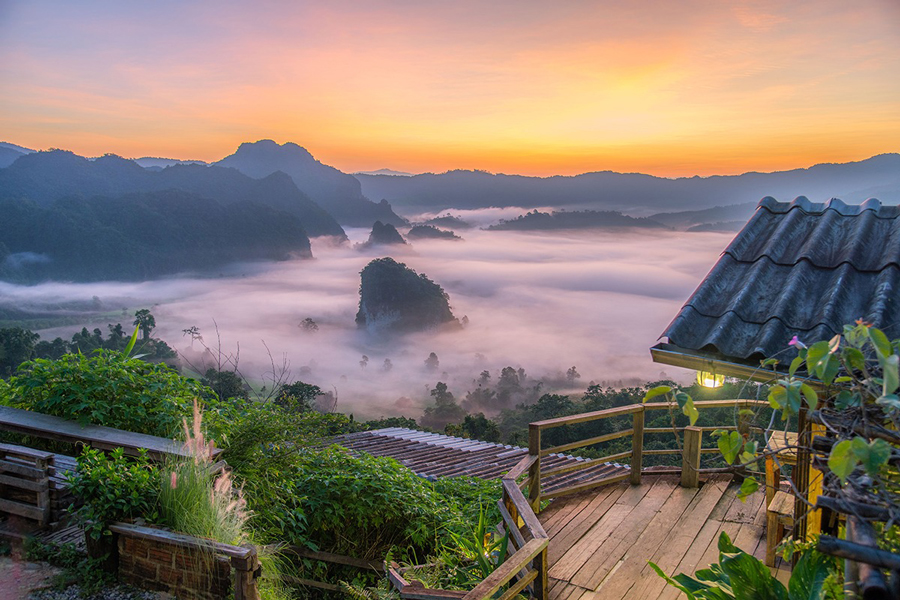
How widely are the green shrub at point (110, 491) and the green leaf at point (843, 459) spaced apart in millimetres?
4019

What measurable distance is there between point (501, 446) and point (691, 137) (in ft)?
76.2

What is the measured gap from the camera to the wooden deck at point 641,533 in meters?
3.96

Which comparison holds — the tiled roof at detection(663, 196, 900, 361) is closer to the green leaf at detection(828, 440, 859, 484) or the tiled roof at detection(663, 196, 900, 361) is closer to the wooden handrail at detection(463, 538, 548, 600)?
the wooden handrail at detection(463, 538, 548, 600)

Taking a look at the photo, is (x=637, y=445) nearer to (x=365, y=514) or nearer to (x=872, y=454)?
(x=365, y=514)

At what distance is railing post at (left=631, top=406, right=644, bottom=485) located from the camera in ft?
18.2

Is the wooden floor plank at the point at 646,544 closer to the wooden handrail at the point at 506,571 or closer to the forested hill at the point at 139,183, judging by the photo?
the wooden handrail at the point at 506,571

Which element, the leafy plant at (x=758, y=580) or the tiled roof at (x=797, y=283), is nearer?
the leafy plant at (x=758, y=580)

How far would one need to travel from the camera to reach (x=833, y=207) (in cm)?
434

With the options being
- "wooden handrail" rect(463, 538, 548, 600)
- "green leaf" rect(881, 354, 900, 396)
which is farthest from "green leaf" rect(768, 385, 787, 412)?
"wooden handrail" rect(463, 538, 548, 600)

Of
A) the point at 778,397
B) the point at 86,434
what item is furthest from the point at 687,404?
the point at 86,434

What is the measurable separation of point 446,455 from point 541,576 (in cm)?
683

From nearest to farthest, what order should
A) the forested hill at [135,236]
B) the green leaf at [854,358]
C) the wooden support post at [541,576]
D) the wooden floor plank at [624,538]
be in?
1. the green leaf at [854,358]
2. the wooden support post at [541,576]
3. the wooden floor plank at [624,538]
4. the forested hill at [135,236]

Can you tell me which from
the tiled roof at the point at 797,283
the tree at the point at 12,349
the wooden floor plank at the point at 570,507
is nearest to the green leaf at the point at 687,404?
the tiled roof at the point at 797,283

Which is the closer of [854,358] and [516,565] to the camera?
[854,358]
